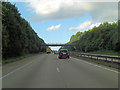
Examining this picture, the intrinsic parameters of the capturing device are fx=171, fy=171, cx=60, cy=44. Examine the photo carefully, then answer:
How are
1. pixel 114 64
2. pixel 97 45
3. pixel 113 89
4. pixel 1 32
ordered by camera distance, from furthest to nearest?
pixel 97 45
pixel 1 32
pixel 114 64
pixel 113 89

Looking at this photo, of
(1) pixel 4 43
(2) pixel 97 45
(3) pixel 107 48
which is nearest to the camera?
(1) pixel 4 43

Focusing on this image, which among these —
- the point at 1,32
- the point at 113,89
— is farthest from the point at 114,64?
the point at 1,32

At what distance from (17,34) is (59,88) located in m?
29.2

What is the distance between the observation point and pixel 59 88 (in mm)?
7461

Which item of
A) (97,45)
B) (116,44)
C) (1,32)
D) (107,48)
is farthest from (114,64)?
(97,45)

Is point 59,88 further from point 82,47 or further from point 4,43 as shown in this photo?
point 82,47

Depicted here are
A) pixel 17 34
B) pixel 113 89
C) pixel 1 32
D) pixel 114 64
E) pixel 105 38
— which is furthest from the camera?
pixel 105 38

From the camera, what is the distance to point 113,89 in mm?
7234

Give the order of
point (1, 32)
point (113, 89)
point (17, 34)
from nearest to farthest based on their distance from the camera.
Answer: point (113, 89), point (1, 32), point (17, 34)

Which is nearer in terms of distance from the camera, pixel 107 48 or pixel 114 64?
pixel 114 64

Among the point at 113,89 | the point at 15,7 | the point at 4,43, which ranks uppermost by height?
the point at 15,7

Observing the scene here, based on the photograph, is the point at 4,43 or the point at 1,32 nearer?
the point at 1,32

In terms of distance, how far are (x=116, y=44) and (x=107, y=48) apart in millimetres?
12767

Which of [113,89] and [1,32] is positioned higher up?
[1,32]
